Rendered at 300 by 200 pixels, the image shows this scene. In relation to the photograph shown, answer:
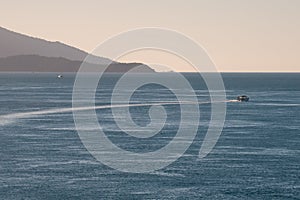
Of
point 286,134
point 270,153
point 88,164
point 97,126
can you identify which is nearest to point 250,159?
point 270,153

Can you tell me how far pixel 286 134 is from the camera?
174 meters

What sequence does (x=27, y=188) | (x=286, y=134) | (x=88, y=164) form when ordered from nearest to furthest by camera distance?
(x=27, y=188) < (x=88, y=164) < (x=286, y=134)

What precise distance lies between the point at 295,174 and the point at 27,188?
4600 centimetres

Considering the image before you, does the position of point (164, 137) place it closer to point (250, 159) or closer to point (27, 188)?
point (250, 159)

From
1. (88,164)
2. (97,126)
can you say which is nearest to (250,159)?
(88,164)

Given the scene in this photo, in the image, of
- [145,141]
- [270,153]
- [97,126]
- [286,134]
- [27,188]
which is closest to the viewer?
[27,188]

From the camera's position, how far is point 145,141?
16162 centimetres

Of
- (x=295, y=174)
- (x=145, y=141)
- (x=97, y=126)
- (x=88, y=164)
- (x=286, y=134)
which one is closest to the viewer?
(x=295, y=174)

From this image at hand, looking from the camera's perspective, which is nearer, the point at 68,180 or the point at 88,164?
the point at 68,180

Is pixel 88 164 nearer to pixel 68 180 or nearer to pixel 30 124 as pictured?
pixel 68 180

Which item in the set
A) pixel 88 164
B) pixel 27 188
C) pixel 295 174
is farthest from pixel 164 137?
pixel 27 188

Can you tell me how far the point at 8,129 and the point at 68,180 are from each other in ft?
246

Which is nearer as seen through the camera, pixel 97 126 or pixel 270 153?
pixel 270 153

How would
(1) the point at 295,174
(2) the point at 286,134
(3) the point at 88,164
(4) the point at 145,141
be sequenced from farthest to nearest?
1. (2) the point at 286,134
2. (4) the point at 145,141
3. (3) the point at 88,164
4. (1) the point at 295,174
